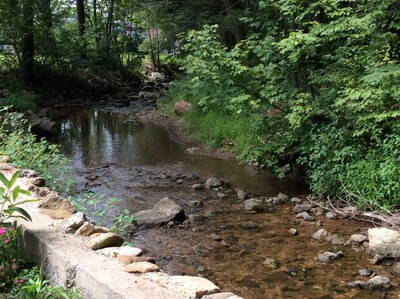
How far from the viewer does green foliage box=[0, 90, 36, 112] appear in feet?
45.1

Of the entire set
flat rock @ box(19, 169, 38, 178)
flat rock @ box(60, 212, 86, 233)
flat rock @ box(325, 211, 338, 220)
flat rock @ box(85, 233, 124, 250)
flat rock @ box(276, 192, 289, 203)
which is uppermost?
flat rock @ box(19, 169, 38, 178)

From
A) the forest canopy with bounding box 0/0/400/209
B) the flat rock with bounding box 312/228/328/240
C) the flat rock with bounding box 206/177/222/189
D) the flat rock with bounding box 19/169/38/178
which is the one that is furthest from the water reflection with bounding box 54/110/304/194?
the flat rock with bounding box 19/169/38/178

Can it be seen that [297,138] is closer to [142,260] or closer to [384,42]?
[384,42]

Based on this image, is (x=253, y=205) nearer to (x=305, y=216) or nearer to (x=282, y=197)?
(x=282, y=197)

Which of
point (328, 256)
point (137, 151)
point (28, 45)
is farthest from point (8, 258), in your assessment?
point (28, 45)

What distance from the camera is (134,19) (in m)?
27.1

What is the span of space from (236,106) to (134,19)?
67.6 feet

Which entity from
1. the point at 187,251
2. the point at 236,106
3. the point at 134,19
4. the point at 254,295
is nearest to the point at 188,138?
the point at 236,106

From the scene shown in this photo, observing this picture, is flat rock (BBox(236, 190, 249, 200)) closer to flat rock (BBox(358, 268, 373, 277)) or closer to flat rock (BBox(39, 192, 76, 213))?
flat rock (BBox(358, 268, 373, 277))

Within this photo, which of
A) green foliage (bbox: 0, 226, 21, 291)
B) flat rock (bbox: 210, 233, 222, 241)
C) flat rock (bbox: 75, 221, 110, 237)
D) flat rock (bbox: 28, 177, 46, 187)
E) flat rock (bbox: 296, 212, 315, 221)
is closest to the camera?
green foliage (bbox: 0, 226, 21, 291)

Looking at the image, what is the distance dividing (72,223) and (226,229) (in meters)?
3.12

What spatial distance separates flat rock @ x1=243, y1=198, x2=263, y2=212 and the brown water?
0.13m

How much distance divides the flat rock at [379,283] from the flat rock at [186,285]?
2566 mm

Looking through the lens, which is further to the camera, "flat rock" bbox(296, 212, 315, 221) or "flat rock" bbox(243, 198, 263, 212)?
"flat rock" bbox(243, 198, 263, 212)
